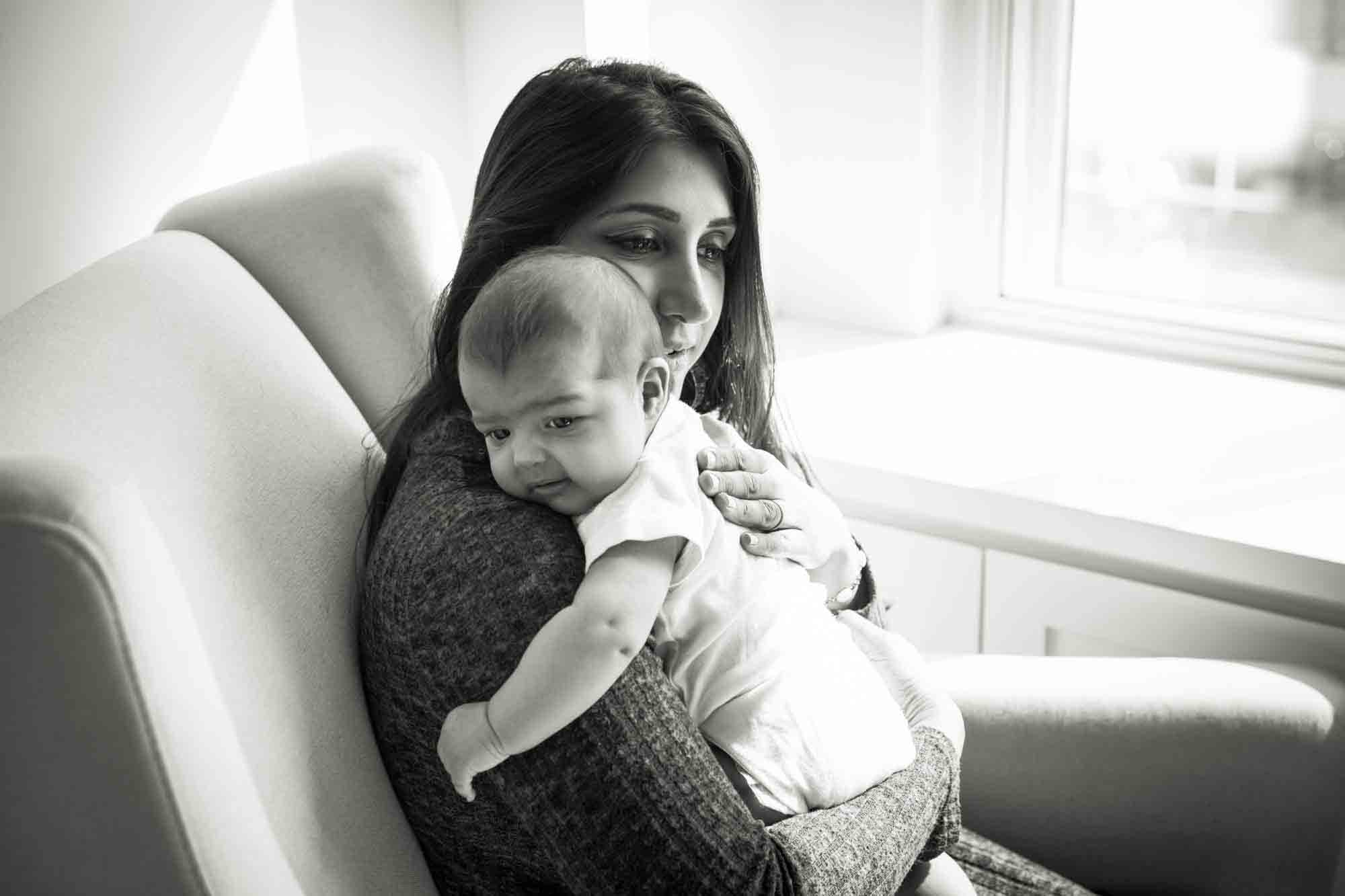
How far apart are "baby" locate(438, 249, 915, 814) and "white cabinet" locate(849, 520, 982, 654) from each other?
0.83m

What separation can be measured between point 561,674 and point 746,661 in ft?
0.73

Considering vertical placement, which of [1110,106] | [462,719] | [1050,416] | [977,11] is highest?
[977,11]

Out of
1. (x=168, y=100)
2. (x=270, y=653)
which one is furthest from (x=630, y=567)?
(x=168, y=100)

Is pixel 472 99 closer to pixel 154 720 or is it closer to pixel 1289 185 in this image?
pixel 1289 185

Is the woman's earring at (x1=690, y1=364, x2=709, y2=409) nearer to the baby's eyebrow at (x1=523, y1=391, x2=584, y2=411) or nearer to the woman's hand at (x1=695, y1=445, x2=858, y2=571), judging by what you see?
the woman's hand at (x1=695, y1=445, x2=858, y2=571)

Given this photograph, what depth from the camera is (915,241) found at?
2258 mm

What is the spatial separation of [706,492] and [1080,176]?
56.2 inches

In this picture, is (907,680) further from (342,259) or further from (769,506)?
(342,259)

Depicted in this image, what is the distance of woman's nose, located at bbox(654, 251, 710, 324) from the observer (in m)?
1.18

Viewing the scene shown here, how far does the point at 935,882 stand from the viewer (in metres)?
Answer: 1.20

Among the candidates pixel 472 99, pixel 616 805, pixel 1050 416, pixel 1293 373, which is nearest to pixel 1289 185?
pixel 1293 373

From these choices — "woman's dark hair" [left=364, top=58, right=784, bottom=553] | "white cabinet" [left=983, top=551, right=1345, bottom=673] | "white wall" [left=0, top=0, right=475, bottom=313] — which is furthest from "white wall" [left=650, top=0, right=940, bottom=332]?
"woman's dark hair" [left=364, top=58, right=784, bottom=553]

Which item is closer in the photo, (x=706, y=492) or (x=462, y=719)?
(x=462, y=719)

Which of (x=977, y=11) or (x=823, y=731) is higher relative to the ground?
(x=977, y=11)
